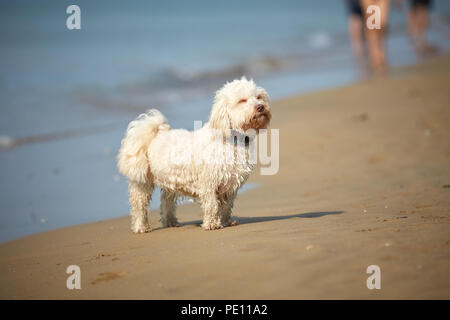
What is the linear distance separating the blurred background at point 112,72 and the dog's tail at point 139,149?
1.22m

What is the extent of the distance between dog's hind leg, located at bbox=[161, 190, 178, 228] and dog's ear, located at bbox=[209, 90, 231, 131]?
987 mm

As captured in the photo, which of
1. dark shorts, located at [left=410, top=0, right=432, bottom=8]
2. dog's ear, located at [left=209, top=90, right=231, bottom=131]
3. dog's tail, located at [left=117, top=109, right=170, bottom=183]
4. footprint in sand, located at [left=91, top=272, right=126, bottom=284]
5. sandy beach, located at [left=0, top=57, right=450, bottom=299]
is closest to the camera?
sandy beach, located at [left=0, top=57, right=450, bottom=299]

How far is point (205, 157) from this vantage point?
5.63m

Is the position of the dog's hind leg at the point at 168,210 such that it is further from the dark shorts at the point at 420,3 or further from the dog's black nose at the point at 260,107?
the dark shorts at the point at 420,3

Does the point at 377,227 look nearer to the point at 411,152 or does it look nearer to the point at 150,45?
the point at 411,152

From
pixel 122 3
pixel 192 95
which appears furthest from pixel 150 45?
pixel 122 3

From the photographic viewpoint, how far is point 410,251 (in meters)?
4.07

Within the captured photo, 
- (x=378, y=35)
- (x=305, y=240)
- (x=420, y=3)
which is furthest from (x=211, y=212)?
(x=420, y=3)

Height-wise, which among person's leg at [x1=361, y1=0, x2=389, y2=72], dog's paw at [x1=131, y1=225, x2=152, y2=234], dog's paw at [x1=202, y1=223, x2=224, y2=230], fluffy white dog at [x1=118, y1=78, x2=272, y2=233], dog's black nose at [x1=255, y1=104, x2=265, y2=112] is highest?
person's leg at [x1=361, y1=0, x2=389, y2=72]

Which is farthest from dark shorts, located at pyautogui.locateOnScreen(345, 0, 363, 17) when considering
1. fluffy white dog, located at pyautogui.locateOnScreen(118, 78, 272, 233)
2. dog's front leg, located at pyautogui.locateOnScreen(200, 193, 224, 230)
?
dog's front leg, located at pyautogui.locateOnScreen(200, 193, 224, 230)

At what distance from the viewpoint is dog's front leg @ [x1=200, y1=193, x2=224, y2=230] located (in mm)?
5637

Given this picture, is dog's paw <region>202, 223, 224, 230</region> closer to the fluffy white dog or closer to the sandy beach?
the fluffy white dog

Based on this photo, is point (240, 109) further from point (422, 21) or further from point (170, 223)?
point (422, 21)
